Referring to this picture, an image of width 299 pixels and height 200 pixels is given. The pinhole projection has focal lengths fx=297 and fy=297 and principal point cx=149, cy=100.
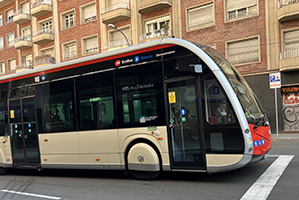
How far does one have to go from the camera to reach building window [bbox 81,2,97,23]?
2776cm

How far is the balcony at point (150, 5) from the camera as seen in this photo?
2278cm

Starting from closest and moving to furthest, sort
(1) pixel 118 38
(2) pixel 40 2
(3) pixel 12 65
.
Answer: (1) pixel 118 38
(2) pixel 40 2
(3) pixel 12 65

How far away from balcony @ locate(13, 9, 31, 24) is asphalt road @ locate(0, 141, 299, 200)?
95.6 feet

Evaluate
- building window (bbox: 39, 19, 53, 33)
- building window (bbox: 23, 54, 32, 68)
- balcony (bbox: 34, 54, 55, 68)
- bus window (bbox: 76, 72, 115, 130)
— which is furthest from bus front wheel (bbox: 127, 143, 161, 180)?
building window (bbox: 23, 54, 32, 68)

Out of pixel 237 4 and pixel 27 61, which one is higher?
pixel 237 4

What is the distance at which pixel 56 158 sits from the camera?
8.08 m

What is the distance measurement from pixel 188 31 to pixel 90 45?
10344 millimetres

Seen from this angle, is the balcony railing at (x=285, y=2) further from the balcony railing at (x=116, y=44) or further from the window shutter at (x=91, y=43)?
the window shutter at (x=91, y=43)

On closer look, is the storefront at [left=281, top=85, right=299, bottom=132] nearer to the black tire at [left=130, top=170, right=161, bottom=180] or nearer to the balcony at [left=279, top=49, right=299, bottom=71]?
the balcony at [left=279, top=49, right=299, bottom=71]

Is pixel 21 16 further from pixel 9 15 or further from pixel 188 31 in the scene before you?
pixel 188 31

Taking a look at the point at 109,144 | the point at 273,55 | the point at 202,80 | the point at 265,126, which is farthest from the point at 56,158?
the point at 273,55

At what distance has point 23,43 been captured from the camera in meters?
32.8

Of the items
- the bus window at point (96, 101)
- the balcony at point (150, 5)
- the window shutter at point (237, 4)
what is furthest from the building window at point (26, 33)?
the bus window at point (96, 101)

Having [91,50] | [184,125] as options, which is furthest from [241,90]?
[91,50]
